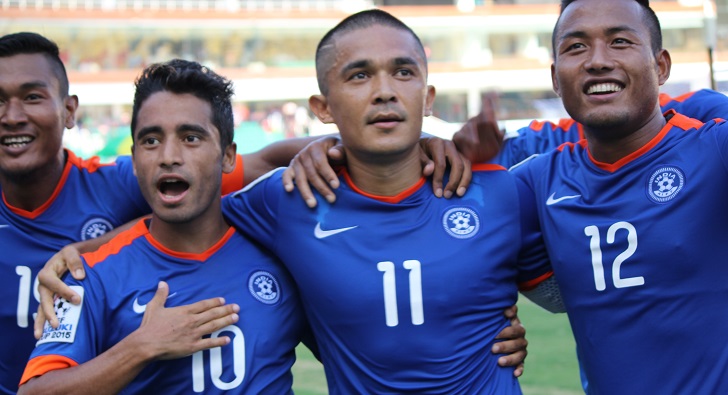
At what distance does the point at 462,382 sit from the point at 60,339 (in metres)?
1.38

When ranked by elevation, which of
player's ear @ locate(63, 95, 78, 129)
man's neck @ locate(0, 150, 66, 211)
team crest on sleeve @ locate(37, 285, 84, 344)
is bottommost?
team crest on sleeve @ locate(37, 285, 84, 344)

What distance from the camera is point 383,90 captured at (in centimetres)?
294

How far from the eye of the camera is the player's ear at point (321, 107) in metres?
3.22

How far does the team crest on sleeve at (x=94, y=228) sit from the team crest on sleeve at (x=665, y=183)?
2243 millimetres

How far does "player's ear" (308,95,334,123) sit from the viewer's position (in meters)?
3.22

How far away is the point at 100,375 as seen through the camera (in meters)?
2.66

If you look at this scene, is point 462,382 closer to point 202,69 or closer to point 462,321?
point 462,321

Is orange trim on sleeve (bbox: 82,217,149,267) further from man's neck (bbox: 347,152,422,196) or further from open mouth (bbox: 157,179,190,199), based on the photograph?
man's neck (bbox: 347,152,422,196)

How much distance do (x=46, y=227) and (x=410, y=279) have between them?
5.41 ft

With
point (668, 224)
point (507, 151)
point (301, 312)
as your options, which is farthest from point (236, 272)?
point (507, 151)

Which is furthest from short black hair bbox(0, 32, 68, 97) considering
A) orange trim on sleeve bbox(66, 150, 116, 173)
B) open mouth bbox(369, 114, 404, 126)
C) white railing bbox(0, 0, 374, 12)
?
white railing bbox(0, 0, 374, 12)

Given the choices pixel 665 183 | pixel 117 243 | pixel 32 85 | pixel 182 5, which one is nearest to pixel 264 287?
pixel 117 243

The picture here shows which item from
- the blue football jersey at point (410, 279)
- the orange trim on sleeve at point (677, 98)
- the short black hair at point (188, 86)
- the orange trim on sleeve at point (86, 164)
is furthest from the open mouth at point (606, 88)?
the orange trim on sleeve at point (86, 164)

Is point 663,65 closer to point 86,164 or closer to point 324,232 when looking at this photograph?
point 324,232
